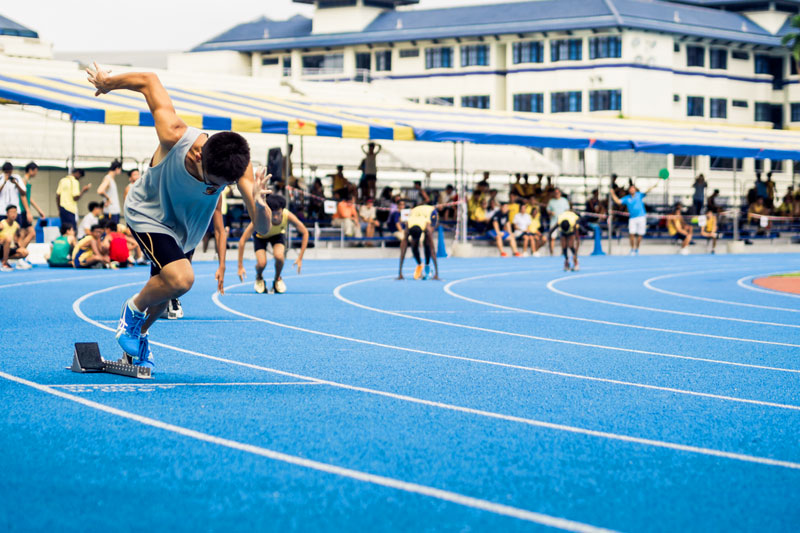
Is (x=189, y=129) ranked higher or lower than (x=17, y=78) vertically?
lower

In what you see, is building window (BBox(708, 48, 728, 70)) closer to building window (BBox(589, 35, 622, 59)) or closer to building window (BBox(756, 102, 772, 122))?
building window (BBox(756, 102, 772, 122))

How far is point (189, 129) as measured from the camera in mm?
7375

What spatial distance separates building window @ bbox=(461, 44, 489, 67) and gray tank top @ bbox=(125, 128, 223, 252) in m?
67.2

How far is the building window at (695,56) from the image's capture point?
2872 inches

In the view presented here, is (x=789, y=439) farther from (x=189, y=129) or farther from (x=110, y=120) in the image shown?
(x=110, y=120)

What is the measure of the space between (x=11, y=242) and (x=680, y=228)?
19567mm

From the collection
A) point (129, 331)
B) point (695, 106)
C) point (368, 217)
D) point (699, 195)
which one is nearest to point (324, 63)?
point (695, 106)

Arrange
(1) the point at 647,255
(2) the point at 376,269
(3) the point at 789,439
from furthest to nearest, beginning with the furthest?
(1) the point at 647,255
(2) the point at 376,269
(3) the point at 789,439

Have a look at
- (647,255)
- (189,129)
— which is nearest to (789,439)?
(189,129)

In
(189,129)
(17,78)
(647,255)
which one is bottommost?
(647,255)

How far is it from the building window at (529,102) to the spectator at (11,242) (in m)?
52.3

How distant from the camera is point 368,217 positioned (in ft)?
94.6

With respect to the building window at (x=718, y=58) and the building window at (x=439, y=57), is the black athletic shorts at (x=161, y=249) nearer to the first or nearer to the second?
the building window at (x=439, y=57)

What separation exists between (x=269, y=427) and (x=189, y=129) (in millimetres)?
2070
